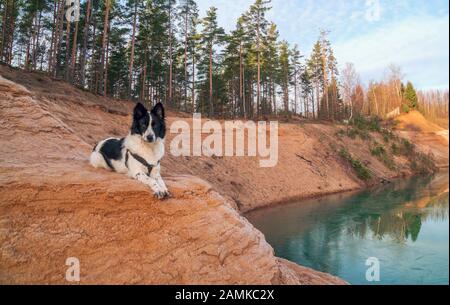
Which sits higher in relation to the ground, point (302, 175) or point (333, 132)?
point (333, 132)

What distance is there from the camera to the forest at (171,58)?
31.6 meters

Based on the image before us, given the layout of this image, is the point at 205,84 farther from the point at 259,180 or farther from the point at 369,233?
the point at 369,233

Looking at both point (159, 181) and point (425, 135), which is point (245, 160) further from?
point (425, 135)

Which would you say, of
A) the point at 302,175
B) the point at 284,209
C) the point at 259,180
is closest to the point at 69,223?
the point at 284,209

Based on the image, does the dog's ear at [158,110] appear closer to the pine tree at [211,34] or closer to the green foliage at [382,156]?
the pine tree at [211,34]

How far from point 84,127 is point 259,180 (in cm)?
1473

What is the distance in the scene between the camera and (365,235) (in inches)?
650

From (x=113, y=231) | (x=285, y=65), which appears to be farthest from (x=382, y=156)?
(x=113, y=231)

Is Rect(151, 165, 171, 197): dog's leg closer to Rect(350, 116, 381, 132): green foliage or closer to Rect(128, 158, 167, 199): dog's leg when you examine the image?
Rect(128, 158, 167, 199): dog's leg

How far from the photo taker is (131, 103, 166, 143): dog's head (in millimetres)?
4938

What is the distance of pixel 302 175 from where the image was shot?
30031 mm

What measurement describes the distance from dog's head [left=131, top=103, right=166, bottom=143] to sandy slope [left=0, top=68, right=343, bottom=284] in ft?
2.65

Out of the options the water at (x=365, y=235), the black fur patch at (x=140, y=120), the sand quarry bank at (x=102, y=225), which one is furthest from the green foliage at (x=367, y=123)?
the black fur patch at (x=140, y=120)

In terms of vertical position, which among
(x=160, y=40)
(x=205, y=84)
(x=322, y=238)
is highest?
(x=160, y=40)
